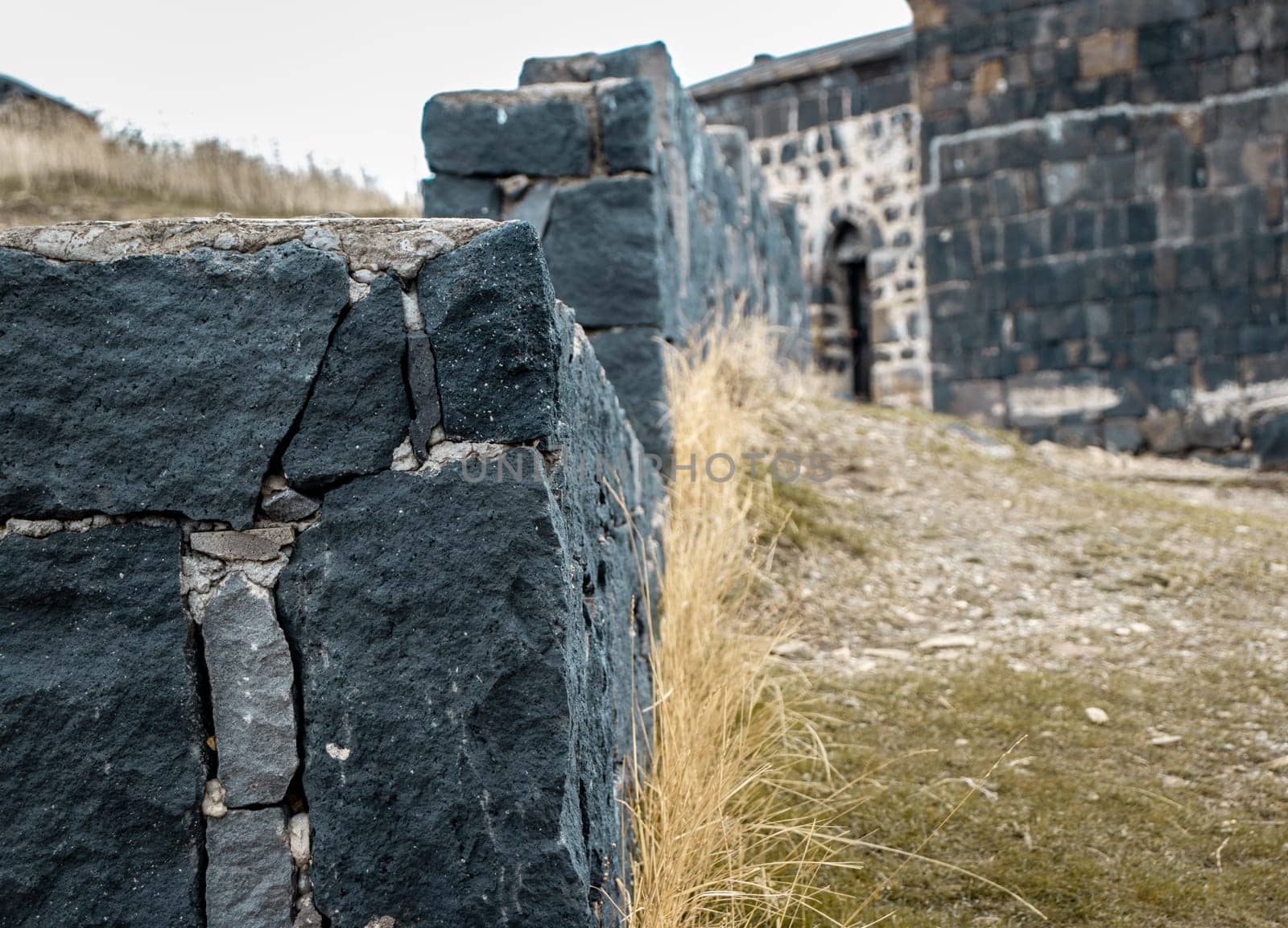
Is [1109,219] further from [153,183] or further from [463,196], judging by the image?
[153,183]

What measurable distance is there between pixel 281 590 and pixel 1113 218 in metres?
8.45

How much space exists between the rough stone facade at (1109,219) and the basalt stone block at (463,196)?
19.9 feet

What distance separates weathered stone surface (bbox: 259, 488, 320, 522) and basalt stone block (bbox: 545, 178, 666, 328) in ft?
8.42

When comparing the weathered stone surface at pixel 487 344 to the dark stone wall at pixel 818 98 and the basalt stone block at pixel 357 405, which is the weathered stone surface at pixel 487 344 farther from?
the dark stone wall at pixel 818 98

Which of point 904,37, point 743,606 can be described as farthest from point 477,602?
point 904,37

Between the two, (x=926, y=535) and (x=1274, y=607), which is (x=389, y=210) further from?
(x=1274, y=607)

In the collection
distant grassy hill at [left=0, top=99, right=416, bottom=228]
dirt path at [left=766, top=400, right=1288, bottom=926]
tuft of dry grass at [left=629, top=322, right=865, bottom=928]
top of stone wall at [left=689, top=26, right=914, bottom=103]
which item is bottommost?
dirt path at [left=766, top=400, right=1288, bottom=926]

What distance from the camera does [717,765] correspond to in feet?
7.71

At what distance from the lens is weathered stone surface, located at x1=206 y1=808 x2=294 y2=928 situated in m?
1.50

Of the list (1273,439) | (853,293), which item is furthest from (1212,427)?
(853,293)

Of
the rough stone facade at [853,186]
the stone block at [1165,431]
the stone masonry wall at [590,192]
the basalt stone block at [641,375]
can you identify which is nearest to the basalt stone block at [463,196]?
the stone masonry wall at [590,192]

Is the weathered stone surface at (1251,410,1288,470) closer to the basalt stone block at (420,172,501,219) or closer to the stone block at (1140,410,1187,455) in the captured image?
the stone block at (1140,410,1187,455)

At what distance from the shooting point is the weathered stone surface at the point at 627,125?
399 centimetres

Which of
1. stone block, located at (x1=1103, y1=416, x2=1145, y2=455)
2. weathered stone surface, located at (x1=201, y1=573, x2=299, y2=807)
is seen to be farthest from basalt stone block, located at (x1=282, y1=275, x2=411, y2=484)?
stone block, located at (x1=1103, y1=416, x2=1145, y2=455)
